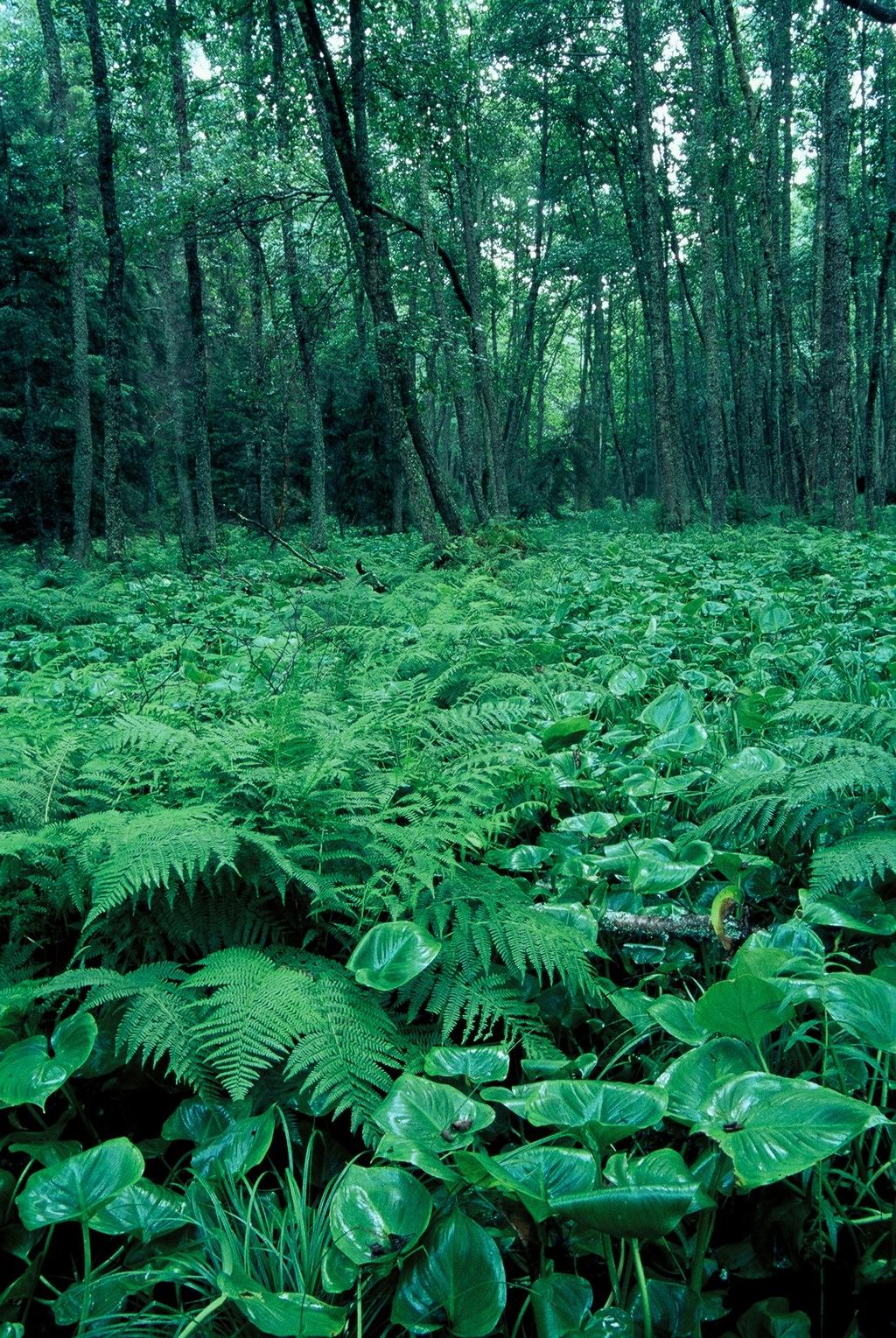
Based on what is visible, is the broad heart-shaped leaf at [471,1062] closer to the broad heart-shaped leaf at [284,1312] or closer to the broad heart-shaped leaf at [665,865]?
the broad heart-shaped leaf at [284,1312]

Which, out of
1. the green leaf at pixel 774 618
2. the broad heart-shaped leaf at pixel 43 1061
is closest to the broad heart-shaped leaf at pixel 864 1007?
the broad heart-shaped leaf at pixel 43 1061

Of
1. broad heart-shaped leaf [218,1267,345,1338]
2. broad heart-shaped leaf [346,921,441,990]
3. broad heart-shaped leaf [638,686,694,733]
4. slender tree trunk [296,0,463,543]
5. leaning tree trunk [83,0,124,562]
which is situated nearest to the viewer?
broad heart-shaped leaf [218,1267,345,1338]

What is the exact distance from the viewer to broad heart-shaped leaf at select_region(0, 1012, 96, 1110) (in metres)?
1.17

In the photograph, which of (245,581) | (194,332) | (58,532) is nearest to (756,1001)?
(245,581)

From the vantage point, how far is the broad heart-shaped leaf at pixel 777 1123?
896mm

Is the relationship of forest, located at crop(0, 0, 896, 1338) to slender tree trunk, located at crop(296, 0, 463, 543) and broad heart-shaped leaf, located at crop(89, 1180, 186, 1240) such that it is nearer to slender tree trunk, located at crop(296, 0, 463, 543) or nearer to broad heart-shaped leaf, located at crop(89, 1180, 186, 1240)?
broad heart-shaped leaf, located at crop(89, 1180, 186, 1240)

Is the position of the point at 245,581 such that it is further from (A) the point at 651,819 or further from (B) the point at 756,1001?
(B) the point at 756,1001

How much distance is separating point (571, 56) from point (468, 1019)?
19.1m

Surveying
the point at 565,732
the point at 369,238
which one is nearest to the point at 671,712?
the point at 565,732

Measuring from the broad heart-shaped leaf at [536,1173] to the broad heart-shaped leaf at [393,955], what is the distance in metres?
0.33

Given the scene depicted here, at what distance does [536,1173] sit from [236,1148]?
0.51 m

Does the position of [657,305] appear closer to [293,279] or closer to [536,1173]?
[293,279]

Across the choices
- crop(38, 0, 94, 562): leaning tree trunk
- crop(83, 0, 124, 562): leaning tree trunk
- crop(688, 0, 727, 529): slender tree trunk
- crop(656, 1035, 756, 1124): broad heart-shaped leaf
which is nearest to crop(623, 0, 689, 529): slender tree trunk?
crop(688, 0, 727, 529): slender tree trunk

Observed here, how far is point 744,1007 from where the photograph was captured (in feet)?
3.80
